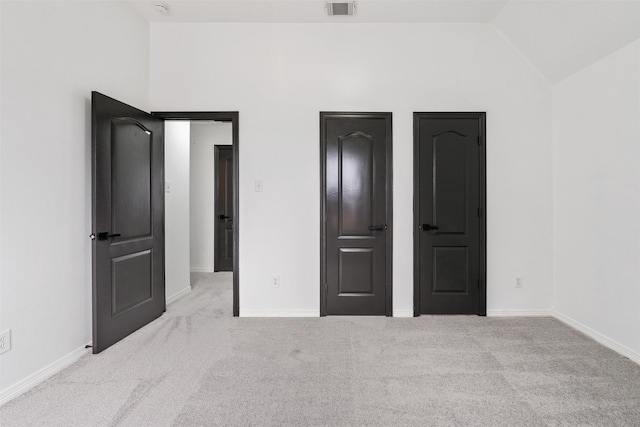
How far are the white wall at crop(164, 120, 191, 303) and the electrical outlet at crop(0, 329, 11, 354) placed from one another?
73.4 inches

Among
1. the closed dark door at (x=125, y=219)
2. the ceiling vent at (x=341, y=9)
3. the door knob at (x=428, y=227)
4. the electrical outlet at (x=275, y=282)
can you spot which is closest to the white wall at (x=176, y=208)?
the closed dark door at (x=125, y=219)

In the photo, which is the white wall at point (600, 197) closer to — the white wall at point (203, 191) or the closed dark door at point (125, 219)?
the closed dark door at point (125, 219)

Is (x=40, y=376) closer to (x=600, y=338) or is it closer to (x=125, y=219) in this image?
(x=125, y=219)

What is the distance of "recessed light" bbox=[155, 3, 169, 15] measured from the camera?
10.1 feet

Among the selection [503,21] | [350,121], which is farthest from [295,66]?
[503,21]

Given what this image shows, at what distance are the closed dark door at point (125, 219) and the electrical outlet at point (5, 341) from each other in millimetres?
566

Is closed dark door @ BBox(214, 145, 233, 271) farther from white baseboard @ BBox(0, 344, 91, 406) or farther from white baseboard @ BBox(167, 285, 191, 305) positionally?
white baseboard @ BBox(0, 344, 91, 406)

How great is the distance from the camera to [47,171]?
7.34ft

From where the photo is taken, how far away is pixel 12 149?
6.54 feet

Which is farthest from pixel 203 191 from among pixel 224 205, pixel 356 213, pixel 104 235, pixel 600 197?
pixel 600 197

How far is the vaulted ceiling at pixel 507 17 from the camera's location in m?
2.55

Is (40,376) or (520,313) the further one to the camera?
(520,313)

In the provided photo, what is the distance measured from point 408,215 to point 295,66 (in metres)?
1.96

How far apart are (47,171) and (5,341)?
1.10m
